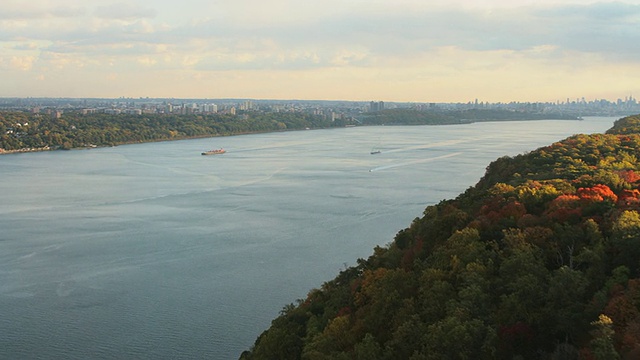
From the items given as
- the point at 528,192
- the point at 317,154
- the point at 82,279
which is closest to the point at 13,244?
the point at 82,279

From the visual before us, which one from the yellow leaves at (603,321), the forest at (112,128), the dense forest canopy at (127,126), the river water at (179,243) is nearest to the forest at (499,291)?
the yellow leaves at (603,321)

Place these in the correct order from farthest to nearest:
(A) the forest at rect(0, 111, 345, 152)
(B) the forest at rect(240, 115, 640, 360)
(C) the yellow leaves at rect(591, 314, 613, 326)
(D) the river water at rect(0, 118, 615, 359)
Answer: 1. (A) the forest at rect(0, 111, 345, 152)
2. (D) the river water at rect(0, 118, 615, 359)
3. (B) the forest at rect(240, 115, 640, 360)
4. (C) the yellow leaves at rect(591, 314, 613, 326)

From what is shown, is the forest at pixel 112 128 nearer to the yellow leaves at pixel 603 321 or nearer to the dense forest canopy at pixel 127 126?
the dense forest canopy at pixel 127 126

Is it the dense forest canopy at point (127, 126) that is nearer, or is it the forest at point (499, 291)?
the forest at point (499, 291)

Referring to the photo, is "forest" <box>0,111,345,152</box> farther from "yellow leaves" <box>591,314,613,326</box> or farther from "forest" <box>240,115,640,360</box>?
"yellow leaves" <box>591,314,613,326</box>

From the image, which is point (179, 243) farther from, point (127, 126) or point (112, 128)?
point (127, 126)

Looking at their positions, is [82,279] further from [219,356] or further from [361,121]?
[361,121]

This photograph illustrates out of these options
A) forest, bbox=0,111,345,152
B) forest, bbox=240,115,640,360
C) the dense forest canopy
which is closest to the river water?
forest, bbox=240,115,640,360
